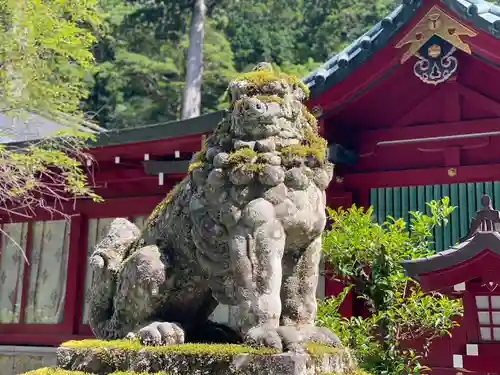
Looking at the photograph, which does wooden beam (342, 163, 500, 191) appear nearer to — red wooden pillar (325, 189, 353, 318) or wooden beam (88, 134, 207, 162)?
red wooden pillar (325, 189, 353, 318)

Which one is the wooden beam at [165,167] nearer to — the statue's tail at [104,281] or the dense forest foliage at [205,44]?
the statue's tail at [104,281]

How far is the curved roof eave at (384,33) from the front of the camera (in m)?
5.47

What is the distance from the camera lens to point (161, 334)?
3.02 m

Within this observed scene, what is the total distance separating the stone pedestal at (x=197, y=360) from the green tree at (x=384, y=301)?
1665mm

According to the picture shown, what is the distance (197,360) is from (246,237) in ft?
2.11

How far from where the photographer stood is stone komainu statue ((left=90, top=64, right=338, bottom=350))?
9.45 feet

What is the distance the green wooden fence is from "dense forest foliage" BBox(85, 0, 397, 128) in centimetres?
1147

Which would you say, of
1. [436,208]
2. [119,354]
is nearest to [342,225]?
[436,208]

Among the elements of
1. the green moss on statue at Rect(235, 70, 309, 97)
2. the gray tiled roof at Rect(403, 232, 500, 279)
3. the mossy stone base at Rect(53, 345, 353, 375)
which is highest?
the green moss on statue at Rect(235, 70, 309, 97)

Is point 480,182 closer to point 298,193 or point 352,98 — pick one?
point 352,98

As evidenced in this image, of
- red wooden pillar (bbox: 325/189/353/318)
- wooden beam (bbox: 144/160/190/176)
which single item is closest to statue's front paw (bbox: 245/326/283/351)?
red wooden pillar (bbox: 325/189/353/318)

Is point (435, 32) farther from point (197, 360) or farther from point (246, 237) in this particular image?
point (197, 360)

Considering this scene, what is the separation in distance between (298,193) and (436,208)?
90.7 inches

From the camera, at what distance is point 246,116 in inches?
122
